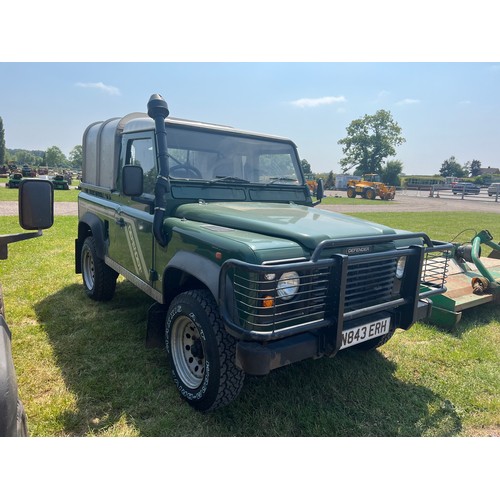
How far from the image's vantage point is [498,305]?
17.8 feet

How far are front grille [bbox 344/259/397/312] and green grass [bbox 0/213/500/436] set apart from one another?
0.89 metres

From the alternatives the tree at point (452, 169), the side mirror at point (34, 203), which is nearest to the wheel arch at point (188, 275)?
the side mirror at point (34, 203)

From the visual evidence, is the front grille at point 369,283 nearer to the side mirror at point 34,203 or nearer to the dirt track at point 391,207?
the side mirror at point 34,203

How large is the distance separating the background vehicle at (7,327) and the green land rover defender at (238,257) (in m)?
1.07

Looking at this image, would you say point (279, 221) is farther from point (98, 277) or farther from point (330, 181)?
point (330, 181)

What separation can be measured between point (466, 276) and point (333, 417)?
339 centimetres

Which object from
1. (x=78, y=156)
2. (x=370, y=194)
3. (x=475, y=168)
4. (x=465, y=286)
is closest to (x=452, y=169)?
(x=475, y=168)

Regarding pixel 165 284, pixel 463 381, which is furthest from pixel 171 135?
pixel 463 381

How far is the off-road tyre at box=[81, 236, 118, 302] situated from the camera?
504 centimetres

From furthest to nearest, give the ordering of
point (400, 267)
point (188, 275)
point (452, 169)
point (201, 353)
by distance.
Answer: point (452, 169), point (400, 267), point (188, 275), point (201, 353)

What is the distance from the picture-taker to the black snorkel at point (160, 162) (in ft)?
11.2

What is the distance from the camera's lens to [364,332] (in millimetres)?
2859

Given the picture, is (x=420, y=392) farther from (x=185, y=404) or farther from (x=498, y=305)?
(x=498, y=305)

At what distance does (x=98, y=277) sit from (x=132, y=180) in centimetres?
212
